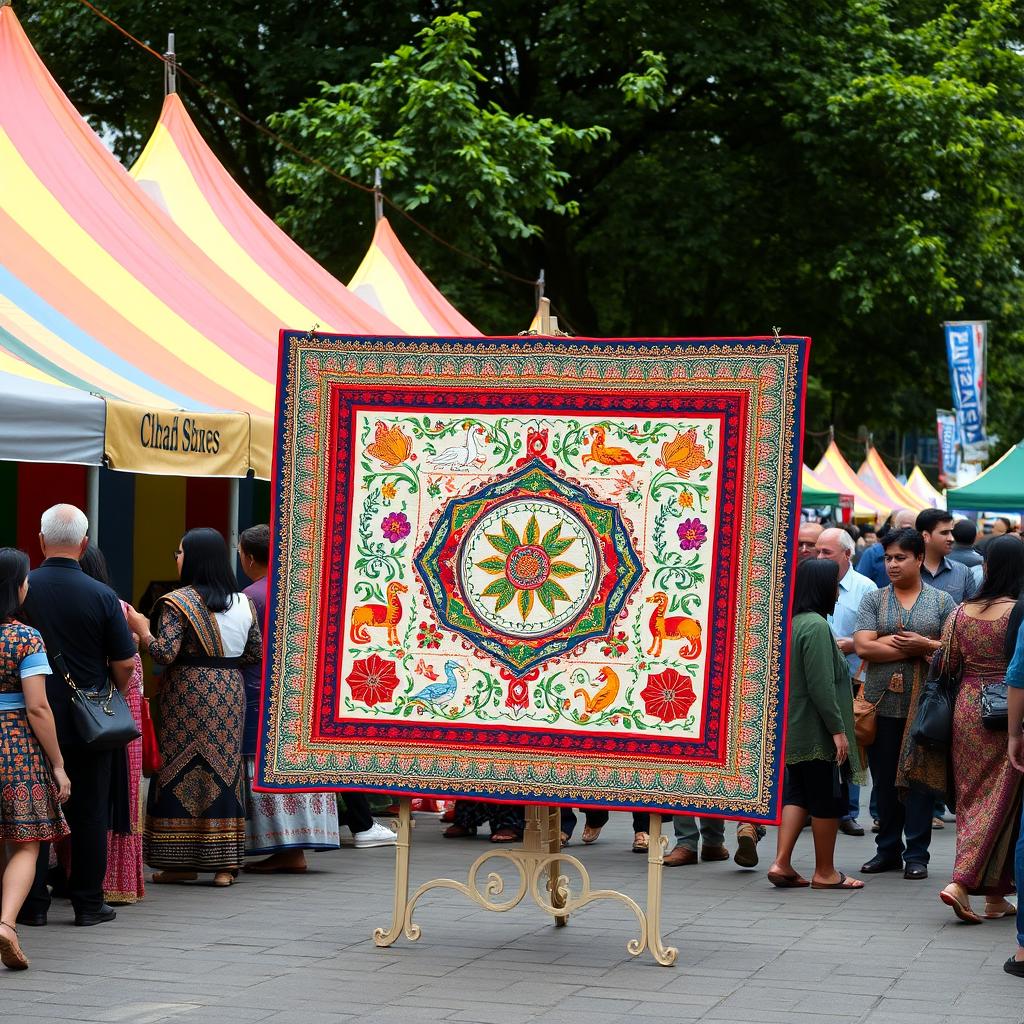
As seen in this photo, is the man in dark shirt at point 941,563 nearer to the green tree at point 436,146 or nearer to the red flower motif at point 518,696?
the red flower motif at point 518,696

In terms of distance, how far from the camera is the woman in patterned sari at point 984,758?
7730mm

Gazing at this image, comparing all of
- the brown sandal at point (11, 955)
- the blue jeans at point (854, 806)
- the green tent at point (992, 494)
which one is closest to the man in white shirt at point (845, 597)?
the blue jeans at point (854, 806)

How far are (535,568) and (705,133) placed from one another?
19184 millimetres

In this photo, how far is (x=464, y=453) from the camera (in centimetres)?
697

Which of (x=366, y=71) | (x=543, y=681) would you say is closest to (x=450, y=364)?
(x=543, y=681)

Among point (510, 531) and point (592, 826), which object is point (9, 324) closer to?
point (510, 531)

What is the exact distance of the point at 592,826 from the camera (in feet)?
33.7

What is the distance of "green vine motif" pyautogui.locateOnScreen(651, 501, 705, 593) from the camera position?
6691 mm

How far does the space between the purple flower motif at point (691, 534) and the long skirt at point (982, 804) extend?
2069 millimetres

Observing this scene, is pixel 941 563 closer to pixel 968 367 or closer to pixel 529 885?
pixel 529 885

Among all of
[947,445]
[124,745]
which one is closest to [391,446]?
[124,745]

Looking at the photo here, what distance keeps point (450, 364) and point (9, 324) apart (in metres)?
3.17

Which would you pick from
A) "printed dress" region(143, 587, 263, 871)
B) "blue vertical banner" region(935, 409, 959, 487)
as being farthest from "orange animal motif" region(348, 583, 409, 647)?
"blue vertical banner" region(935, 409, 959, 487)

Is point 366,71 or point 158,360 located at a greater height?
point 366,71
